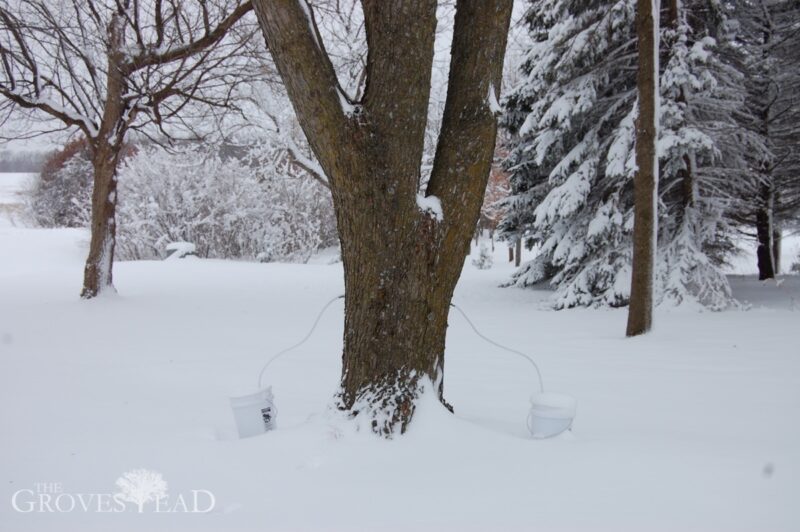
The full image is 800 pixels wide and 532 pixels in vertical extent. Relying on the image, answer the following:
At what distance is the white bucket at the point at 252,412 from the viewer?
2635 millimetres

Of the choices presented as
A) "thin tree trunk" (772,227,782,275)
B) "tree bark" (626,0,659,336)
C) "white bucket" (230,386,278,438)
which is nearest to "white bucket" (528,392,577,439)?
"white bucket" (230,386,278,438)

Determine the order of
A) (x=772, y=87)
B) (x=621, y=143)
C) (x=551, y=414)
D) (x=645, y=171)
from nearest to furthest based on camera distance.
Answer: (x=551, y=414) → (x=645, y=171) → (x=621, y=143) → (x=772, y=87)

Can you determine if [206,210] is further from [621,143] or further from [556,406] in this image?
[556,406]

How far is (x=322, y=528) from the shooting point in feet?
6.20

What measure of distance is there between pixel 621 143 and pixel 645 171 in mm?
2692

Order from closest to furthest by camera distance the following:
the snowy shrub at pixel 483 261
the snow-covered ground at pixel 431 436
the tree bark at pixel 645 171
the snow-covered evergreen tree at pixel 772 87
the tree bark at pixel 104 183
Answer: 1. the snow-covered ground at pixel 431 436
2. the tree bark at pixel 645 171
3. the tree bark at pixel 104 183
4. the snow-covered evergreen tree at pixel 772 87
5. the snowy shrub at pixel 483 261

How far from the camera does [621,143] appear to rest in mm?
8578

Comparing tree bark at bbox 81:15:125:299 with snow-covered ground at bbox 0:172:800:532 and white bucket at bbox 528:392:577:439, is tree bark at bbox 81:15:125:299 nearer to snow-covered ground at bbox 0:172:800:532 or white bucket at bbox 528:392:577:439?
snow-covered ground at bbox 0:172:800:532

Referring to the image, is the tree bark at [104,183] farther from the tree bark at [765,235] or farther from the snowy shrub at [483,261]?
the snowy shrub at [483,261]

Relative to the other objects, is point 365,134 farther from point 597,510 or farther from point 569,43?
point 569,43

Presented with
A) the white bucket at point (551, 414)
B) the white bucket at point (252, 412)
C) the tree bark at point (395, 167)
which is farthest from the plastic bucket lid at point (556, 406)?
the white bucket at point (252, 412)

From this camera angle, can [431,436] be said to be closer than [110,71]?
Yes

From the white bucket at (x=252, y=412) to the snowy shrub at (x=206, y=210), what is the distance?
1955 centimetres

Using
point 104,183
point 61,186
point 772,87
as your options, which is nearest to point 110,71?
point 104,183
